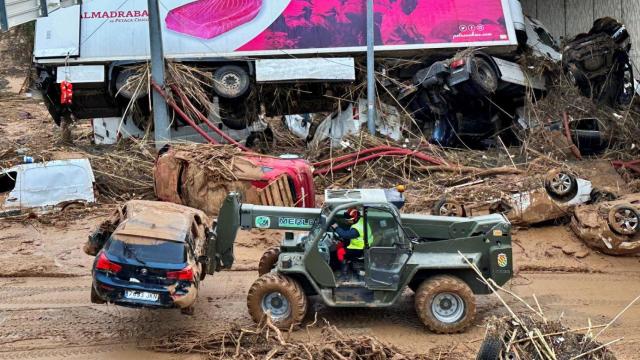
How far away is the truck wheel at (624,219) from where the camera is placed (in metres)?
11.9

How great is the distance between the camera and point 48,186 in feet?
46.6

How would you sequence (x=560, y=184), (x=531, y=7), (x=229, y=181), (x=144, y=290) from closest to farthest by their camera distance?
(x=144, y=290)
(x=560, y=184)
(x=229, y=181)
(x=531, y=7)

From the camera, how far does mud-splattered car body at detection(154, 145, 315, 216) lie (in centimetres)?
1369

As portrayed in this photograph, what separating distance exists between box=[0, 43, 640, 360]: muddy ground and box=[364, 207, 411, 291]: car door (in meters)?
0.67

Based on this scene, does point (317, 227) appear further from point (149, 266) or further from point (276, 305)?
point (149, 266)

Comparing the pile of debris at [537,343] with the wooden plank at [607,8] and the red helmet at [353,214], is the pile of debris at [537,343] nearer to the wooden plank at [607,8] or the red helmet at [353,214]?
the red helmet at [353,214]

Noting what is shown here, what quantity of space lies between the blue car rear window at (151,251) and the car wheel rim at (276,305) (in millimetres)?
1157

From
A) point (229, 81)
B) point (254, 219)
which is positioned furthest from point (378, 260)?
point (229, 81)

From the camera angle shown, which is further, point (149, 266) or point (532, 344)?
point (149, 266)

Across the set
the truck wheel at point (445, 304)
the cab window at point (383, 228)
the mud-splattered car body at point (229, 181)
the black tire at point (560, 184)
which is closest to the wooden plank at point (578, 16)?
the black tire at point (560, 184)

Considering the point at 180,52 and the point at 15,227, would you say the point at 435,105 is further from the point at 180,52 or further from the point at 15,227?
the point at 15,227

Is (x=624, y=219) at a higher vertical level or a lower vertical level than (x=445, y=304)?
higher

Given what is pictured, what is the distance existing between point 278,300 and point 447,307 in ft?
6.89

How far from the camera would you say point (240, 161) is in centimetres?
1417
